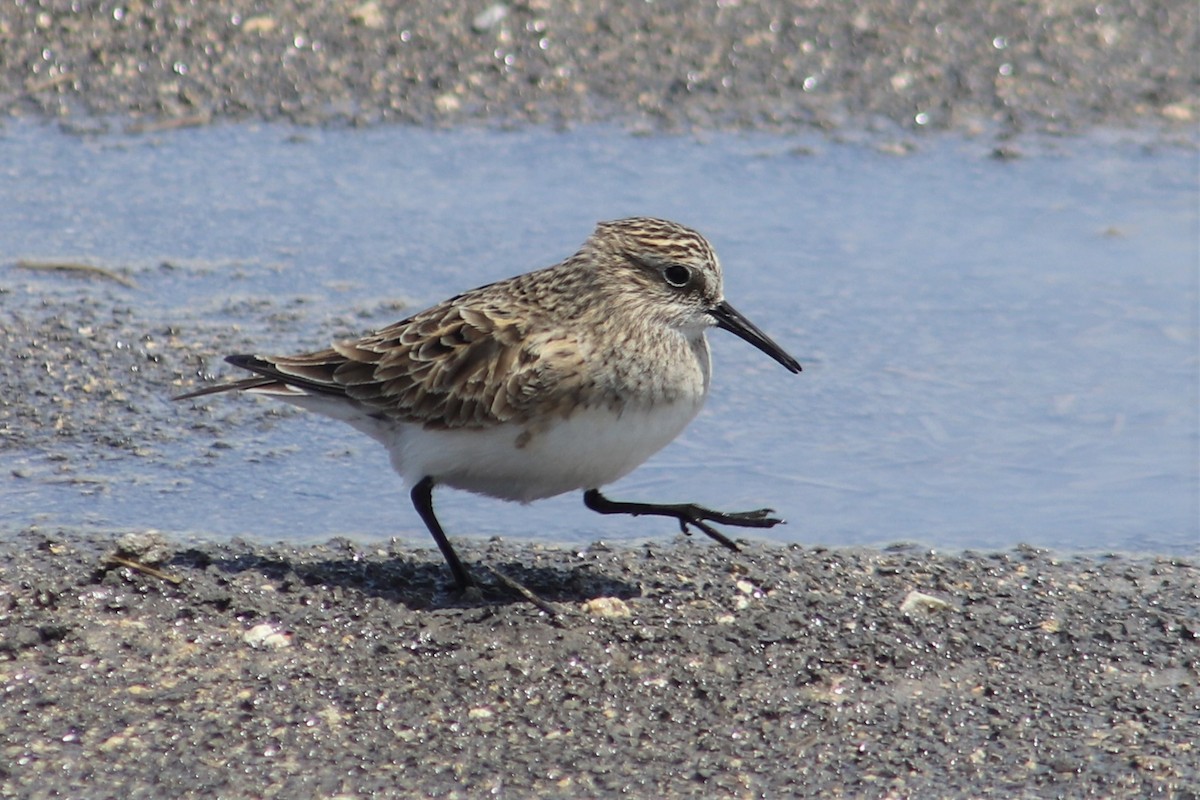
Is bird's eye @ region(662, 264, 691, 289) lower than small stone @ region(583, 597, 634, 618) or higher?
higher

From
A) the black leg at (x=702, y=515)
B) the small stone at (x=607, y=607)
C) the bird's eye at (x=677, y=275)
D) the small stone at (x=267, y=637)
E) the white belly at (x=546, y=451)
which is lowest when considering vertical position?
the small stone at (x=267, y=637)

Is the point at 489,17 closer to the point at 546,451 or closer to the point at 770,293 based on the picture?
the point at 770,293

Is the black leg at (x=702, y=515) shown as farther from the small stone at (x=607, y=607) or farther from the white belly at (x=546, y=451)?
the small stone at (x=607, y=607)

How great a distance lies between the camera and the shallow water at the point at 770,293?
21.3 feet

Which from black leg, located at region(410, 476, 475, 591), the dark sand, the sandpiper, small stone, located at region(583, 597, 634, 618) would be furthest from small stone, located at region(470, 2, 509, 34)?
small stone, located at region(583, 597, 634, 618)

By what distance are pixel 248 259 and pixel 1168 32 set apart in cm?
629

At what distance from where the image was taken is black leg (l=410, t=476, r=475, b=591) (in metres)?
5.59

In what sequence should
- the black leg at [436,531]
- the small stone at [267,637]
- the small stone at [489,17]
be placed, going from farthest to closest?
the small stone at [489,17]
the black leg at [436,531]
the small stone at [267,637]

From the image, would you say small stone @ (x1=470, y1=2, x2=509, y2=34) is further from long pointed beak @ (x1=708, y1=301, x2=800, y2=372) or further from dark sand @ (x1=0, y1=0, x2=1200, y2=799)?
long pointed beak @ (x1=708, y1=301, x2=800, y2=372)

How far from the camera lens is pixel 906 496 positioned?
667 centimetres

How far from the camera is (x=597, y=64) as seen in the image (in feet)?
35.1

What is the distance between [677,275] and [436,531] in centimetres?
116

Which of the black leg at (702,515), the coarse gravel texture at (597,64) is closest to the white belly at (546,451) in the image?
the black leg at (702,515)

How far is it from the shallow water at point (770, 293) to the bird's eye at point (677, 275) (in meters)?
0.99
